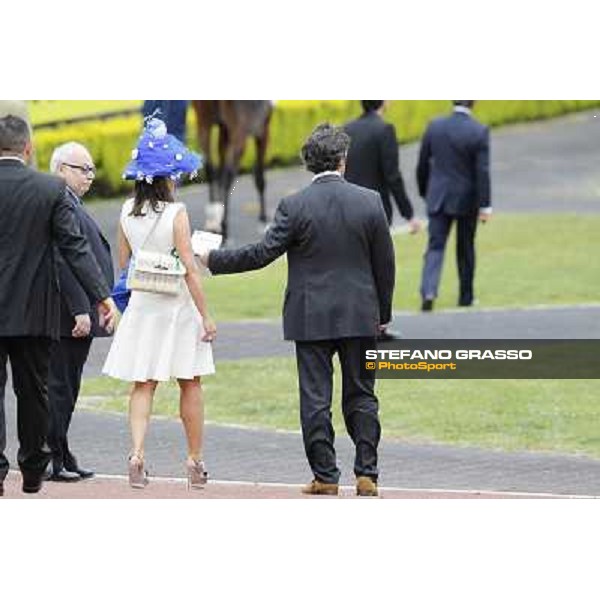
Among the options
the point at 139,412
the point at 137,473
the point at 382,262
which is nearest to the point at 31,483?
the point at 137,473

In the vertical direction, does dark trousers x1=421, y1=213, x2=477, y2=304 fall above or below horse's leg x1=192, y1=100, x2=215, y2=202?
below

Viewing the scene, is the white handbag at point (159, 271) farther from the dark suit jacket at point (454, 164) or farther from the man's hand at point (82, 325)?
the dark suit jacket at point (454, 164)

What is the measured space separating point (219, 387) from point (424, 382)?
54.7 inches

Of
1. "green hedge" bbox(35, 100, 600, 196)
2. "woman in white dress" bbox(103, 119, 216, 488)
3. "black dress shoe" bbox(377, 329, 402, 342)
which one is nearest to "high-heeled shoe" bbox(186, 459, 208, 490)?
"woman in white dress" bbox(103, 119, 216, 488)

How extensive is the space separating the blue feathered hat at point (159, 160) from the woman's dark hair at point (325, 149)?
0.55 metres

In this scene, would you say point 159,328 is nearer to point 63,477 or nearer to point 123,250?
point 123,250

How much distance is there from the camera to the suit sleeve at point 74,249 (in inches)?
424

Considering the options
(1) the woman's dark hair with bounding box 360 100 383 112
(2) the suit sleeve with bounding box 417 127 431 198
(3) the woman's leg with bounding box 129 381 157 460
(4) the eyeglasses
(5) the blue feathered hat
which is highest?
(1) the woman's dark hair with bounding box 360 100 383 112

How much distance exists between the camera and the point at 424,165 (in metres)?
18.1

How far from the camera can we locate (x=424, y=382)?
15.2m

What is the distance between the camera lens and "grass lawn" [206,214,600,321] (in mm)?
19234

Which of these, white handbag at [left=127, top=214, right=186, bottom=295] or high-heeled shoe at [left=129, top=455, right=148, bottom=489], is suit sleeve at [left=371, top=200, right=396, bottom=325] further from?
high-heeled shoe at [left=129, top=455, right=148, bottom=489]

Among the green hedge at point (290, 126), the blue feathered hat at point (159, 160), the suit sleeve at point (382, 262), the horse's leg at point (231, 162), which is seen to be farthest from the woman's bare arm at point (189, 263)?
the horse's leg at point (231, 162)

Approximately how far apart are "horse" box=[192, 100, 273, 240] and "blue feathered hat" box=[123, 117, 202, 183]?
1084 centimetres
